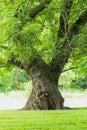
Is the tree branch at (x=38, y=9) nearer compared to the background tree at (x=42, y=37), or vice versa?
Answer: the background tree at (x=42, y=37)

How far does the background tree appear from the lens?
16.8 metres

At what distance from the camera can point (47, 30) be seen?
2017cm

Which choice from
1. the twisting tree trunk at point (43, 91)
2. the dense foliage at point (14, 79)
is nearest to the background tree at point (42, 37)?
the twisting tree trunk at point (43, 91)

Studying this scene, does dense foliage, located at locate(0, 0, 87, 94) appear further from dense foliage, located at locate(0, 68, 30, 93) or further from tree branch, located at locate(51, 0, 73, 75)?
dense foliage, located at locate(0, 68, 30, 93)

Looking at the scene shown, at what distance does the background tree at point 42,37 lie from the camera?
16766mm

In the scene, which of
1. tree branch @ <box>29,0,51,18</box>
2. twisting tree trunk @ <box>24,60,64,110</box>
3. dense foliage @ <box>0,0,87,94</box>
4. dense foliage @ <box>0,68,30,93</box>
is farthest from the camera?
dense foliage @ <box>0,68,30,93</box>

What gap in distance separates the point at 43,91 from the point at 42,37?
2479 millimetres

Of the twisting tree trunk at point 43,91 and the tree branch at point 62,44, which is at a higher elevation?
the tree branch at point 62,44

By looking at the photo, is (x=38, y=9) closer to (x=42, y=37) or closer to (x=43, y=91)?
(x=42, y=37)

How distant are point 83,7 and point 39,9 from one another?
1.84 metres

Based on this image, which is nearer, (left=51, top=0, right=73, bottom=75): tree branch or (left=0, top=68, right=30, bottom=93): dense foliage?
(left=51, top=0, right=73, bottom=75): tree branch

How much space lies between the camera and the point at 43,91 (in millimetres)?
19625

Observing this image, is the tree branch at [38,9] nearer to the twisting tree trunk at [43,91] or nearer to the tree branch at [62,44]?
the tree branch at [62,44]

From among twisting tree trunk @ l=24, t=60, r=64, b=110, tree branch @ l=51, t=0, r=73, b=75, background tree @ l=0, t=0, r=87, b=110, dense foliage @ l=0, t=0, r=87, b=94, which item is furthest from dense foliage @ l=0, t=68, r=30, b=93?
dense foliage @ l=0, t=0, r=87, b=94
